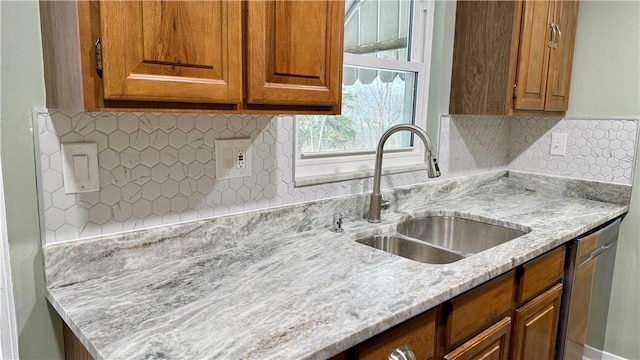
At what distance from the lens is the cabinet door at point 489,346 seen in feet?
→ 4.14

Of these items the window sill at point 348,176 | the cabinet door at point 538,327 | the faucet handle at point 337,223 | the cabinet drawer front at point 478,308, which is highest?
the window sill at point 348,176

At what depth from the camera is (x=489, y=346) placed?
1.39 meters

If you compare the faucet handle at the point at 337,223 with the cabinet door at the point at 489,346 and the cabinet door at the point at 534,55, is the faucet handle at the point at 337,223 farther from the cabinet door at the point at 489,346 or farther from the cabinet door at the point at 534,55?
the cabinet door at the point at 534,55

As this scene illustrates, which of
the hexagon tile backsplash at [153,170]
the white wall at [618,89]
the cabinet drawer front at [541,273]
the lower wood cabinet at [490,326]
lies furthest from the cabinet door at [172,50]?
the white wall at [618,89]

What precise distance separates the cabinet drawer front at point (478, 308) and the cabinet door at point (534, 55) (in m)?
1.02

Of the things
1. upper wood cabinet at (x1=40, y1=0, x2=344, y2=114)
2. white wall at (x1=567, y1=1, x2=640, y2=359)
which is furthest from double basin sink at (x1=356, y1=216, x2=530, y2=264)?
white wall at (x1=567, y1=1, x2=640, y2=359)

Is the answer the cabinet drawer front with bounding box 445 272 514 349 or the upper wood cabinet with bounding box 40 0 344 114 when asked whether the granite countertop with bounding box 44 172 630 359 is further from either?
the upper wood cabinet with bounding box 40 0 344 114

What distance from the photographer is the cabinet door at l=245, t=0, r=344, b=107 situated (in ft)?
3.37

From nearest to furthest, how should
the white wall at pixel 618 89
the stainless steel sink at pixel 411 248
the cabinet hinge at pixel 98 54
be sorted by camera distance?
the cabinet hinge at pixel 98 54
the stainless steel sink at pixel 411 248
the white wall at pixel 618 89

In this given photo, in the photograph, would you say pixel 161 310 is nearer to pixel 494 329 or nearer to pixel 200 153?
pixel 200 153

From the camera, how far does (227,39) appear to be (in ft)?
3.19

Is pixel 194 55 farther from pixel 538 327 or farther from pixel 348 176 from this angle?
pixel 538 327

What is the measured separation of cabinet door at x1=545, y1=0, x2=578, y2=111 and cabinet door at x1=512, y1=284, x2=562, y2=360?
3.34 feet

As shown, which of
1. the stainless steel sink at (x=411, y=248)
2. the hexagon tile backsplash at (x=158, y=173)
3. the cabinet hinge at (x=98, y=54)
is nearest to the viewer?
the cabinet hinge at (x=98, y=54)
